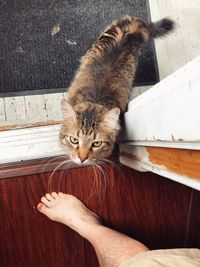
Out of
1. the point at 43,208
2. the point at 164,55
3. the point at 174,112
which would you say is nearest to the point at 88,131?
the point at 43,208

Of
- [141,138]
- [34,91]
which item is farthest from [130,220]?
[34,91]

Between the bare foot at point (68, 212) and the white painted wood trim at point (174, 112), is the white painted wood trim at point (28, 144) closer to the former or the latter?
the bare foot at point (68, 212)

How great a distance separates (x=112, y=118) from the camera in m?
1.01

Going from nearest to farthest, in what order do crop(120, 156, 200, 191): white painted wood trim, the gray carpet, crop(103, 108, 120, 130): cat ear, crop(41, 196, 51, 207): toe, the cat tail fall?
1. crop(120, 156, 200, 191): white painted wood trim
2. crop(103, 108, 120, 130): cat ear
3. crop(41, 196, 51, 207): toe
4. the cat tail
5. the gray carpet

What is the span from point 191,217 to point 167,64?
71 cm

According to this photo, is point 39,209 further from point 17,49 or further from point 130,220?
point 17,49

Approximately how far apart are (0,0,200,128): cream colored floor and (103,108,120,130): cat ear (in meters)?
0.38

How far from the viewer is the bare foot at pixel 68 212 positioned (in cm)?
107

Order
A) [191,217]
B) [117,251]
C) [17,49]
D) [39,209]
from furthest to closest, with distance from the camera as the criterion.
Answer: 1. [17,49]
2. [191,217]
3. [39,209]
4. [117,251]

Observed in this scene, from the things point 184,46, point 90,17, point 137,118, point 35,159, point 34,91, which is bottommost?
point 35,159

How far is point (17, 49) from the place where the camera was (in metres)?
1.34

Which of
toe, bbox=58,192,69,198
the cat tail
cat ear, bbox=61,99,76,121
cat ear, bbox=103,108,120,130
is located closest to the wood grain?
cat ear, bbox=103,108,120,130

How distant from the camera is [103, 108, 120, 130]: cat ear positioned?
0.98 metres

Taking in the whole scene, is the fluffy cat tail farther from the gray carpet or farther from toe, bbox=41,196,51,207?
toe, bbox=41,196,51,207
